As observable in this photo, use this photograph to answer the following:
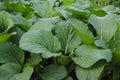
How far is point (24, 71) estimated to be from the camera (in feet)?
4.32

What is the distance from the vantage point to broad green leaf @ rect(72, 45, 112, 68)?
4.10 feet

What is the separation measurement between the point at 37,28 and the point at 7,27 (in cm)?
18

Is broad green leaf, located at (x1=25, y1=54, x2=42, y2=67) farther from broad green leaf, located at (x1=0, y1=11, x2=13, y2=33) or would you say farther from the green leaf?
broad green leaf, located at (x1=0, y1=11, x2=13, y2=33)

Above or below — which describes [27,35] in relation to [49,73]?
above

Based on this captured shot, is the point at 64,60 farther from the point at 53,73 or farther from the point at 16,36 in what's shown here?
the point at 16,36

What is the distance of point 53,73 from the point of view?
1.35m

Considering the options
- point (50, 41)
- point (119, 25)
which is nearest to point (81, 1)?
point (119, 25)

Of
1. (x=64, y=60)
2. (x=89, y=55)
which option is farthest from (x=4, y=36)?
(x=89, y=55)

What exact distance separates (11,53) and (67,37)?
12.3 inches

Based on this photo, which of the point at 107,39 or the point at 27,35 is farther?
the point at 107,39

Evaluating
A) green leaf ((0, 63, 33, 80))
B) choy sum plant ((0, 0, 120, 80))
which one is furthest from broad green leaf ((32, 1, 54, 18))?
green leaf ((0, 63, 33, 80))

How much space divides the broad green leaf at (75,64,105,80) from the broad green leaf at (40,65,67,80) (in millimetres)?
82

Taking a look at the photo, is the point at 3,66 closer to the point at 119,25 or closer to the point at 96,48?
the point at 96,48

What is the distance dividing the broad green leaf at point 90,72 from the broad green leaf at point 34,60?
0.20 m
